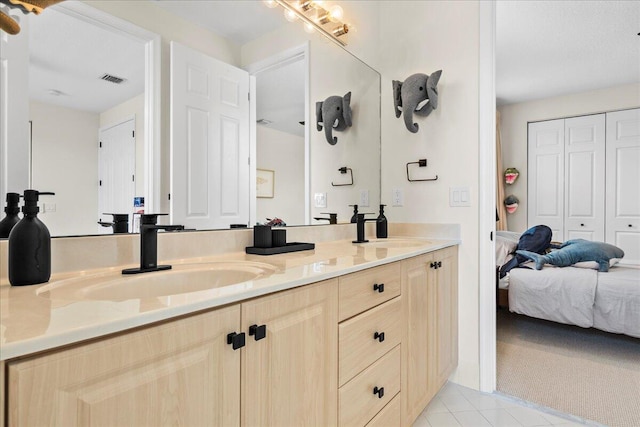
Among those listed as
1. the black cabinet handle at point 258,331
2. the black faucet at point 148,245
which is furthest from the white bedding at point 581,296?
the black faucet at point 148,245

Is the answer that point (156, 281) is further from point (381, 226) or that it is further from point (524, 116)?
point (524, 116)

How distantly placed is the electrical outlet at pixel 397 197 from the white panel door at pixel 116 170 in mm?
1645

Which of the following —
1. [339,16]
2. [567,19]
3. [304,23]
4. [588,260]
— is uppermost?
[567,19]

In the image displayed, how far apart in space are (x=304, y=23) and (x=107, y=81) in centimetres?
116

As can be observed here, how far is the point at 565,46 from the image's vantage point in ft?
11.1

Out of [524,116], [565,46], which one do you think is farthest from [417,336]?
[524,116]

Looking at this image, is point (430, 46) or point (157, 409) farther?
point (430, 46)

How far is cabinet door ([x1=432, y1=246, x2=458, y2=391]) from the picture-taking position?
1.70 meters

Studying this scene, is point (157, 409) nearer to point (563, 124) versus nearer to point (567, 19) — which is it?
point (567, 19)

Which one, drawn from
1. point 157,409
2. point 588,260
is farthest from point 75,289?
point 588,260

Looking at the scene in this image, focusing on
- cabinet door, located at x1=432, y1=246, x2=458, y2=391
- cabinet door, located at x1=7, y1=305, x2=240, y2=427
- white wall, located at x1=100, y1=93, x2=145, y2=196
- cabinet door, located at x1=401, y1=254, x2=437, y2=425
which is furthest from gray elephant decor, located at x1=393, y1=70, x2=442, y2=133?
cabinet door, located at x1=7, y1=305, x2=240, y2=427

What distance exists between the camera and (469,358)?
198 cm

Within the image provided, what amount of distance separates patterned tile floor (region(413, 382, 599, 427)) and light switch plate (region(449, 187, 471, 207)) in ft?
3.52

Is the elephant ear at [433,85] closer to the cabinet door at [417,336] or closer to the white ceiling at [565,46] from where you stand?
the cabinet door at [417,336]
